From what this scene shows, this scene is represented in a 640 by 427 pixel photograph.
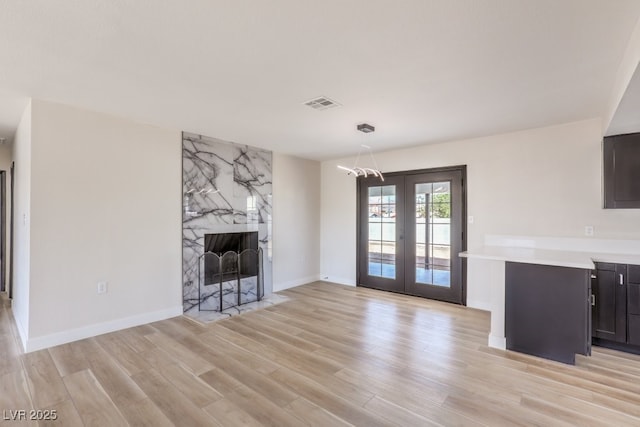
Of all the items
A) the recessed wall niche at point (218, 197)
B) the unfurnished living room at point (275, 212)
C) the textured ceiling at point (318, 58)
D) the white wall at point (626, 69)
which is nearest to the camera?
the textured ceiling at point (318, 58)

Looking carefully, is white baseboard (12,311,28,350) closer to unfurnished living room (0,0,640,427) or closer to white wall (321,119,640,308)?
unfurnished living room (0,0,640,427)

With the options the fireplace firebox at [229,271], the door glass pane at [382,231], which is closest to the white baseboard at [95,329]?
the fireplace firebox at [229,271]

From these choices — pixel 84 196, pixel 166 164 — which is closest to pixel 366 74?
pixel 166 164

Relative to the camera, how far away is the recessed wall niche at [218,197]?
4398 mm

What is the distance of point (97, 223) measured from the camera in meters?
3.55

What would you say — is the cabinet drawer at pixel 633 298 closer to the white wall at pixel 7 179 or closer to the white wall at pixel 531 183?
the white wall at pixel 531 183

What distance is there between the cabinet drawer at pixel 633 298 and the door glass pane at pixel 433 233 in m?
2.11

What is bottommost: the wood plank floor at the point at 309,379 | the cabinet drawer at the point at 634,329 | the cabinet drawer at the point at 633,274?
the wood plank floor at the point at 309,379

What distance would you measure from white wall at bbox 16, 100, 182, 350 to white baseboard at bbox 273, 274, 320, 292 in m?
1.82

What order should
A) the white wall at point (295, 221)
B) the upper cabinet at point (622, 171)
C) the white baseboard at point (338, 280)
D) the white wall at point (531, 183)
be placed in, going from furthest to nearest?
the white baseboard at point (338, 280)
the white wall at point (295, 221)
the white wall at point (531, 183)
the upper cabinet at point (622, 171)

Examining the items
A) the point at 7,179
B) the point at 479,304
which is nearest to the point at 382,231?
the point at 479,304

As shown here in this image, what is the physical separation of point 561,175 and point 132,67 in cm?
493

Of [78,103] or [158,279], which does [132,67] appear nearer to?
[78,103]

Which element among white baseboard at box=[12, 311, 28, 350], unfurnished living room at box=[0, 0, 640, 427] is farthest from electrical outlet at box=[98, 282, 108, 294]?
white baseboard at box=[12, 311, 28, 350]
